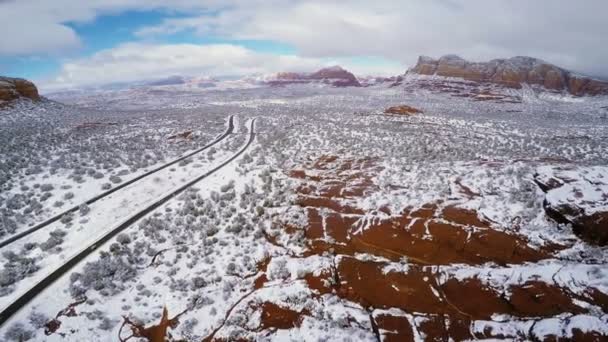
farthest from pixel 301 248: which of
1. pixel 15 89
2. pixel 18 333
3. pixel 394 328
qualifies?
pixel 15 89

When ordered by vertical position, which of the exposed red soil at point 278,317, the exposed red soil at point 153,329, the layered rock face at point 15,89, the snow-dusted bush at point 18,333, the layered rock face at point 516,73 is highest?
the layered rock face at point 516,73

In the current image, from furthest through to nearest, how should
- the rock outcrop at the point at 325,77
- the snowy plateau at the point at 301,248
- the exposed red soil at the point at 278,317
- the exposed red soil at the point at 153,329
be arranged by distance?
1. the rock outcrop at the point at 325,77
2. the exposed red soil at the point at 278,317
3. the snowy plateau at the point at 301,248
4. the exposed red soil at the point at 153,329

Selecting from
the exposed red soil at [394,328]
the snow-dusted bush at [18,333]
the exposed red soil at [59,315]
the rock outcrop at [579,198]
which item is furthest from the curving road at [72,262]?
the rock outcrop at [579,198]

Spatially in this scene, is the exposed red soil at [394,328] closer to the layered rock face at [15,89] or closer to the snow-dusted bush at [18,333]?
the snow-dusted bush at [18,333]

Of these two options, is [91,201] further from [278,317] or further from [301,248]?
[278,317]

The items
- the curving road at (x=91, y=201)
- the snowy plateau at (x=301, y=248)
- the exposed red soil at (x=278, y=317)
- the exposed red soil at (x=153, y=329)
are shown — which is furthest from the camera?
the curving road at (x=91, y=201)

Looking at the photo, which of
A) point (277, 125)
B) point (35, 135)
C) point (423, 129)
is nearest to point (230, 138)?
point (277, 125)

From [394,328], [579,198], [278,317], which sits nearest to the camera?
[394,328]
